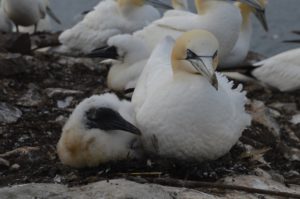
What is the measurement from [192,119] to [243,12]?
490 cm

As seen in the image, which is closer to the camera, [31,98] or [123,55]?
[31,98]

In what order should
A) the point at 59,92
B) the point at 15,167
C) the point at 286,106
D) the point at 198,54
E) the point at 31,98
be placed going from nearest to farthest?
1. the point at 198,54
2. the point at 15,167
3. the point at 31,98
4. the point at 59,92
5. the point at 286,106

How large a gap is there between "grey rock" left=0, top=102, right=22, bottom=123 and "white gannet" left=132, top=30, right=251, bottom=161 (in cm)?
138

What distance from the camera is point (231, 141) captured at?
14.2ft

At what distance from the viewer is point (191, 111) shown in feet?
13.5

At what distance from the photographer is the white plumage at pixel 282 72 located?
7.65 m

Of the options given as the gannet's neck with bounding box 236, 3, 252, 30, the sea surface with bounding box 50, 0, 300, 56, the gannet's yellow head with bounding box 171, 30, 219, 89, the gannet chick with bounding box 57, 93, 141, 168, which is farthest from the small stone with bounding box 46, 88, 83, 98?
the sea surface with bounding box 50, 0, 300, 56

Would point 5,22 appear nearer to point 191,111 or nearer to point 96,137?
point 96,137

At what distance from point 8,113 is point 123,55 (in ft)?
5.64

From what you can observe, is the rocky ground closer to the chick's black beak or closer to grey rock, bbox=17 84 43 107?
grey rock, bbox=17 84 43 107

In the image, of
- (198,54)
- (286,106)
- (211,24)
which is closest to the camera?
(198,54)

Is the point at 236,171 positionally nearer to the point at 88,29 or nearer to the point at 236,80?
the point at 236,80

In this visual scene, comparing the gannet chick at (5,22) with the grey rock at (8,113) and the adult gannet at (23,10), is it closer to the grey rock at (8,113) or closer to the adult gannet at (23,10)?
the adult gannet at (23,10)

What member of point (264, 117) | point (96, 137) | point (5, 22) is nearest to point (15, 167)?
point (96, 137)
